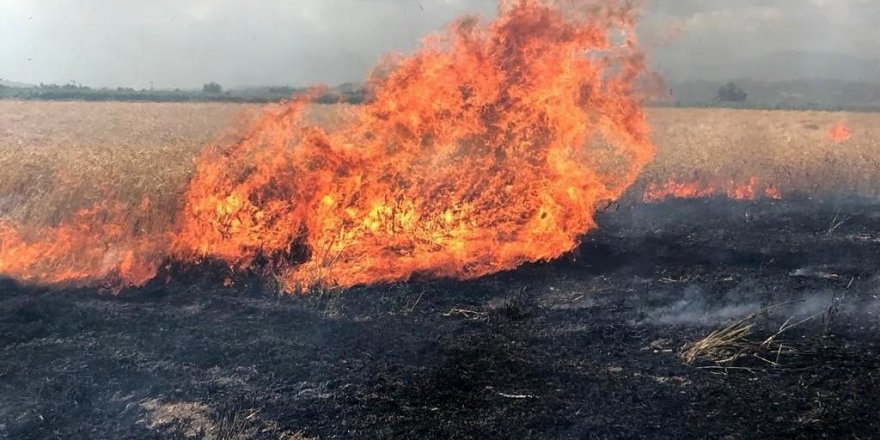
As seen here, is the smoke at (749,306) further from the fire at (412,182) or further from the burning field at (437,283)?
the fire at (412,182)

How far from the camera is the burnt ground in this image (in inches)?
206

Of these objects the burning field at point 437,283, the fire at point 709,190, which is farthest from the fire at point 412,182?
the fire at point 709,190

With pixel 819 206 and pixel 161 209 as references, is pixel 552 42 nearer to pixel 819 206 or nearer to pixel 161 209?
pixel 161 209

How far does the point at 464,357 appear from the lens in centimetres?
667

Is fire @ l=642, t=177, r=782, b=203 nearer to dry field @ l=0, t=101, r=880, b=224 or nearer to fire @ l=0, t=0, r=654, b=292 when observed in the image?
dry field @ l=0, t=101, r=880, b=224

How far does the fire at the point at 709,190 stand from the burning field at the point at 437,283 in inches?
79.9

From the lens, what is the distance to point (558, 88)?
1076 cm

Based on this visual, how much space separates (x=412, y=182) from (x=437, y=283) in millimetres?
2218

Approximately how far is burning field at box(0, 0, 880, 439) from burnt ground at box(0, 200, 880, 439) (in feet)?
0.12

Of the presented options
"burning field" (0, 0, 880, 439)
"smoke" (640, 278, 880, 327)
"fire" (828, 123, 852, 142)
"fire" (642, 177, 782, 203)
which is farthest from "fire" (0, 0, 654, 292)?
"fire" (828, 123, 852, 142)

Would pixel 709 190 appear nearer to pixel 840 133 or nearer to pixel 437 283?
pixel 437 283

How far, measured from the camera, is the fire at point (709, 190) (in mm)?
17438

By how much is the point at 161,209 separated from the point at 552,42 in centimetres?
822

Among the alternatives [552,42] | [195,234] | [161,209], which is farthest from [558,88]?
[161,209]
